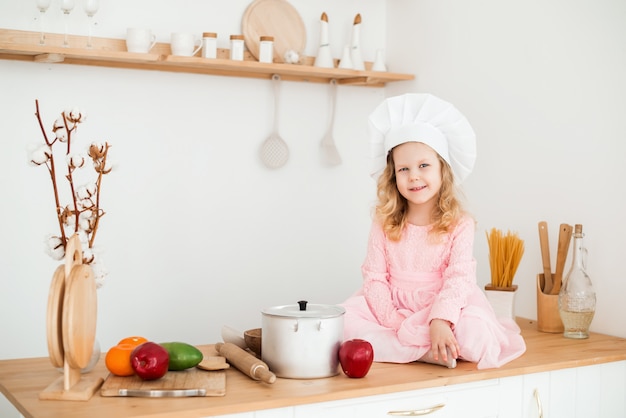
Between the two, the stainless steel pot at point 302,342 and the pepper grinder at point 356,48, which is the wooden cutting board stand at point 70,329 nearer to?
the stainless steel pot at point 302,342

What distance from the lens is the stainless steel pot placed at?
173cm

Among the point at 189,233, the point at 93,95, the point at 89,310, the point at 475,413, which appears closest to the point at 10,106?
the point at 93,95

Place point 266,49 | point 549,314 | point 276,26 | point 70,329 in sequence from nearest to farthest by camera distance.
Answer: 1. point 70,329
2. point 549,314
3. point 266,49
4. point 276,26

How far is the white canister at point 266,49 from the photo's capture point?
2965 mm

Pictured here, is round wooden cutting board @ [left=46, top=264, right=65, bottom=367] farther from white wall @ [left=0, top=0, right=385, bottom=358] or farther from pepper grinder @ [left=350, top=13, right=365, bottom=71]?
pepper grinder @ [left=350, top=13, right=365, bottom=71]

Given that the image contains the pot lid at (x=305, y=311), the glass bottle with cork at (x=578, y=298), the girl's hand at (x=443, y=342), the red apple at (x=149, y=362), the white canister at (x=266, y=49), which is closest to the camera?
the red apple at (x=149, y=362)

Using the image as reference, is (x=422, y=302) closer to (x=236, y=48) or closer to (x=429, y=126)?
(x=429, y=126)

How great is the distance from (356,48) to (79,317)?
1.94m

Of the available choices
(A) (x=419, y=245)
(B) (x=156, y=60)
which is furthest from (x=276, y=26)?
(A) (x=419, y=245)

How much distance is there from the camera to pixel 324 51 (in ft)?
10.3

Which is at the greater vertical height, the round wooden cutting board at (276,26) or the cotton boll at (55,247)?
the round wooden cutting board at (276,26)

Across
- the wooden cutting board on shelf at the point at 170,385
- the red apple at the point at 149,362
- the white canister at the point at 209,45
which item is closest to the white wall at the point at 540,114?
the white canister at the point at 209,45

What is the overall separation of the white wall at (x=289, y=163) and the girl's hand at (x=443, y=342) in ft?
2.40

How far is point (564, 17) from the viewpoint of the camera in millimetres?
2523
